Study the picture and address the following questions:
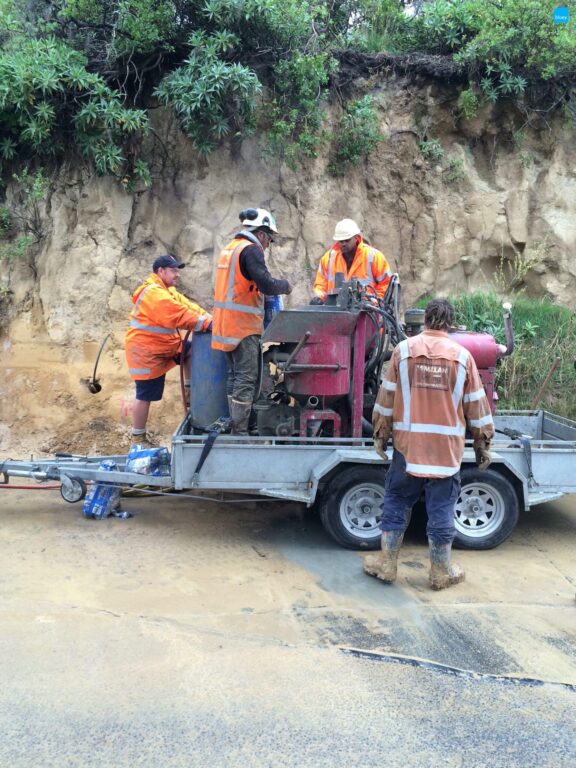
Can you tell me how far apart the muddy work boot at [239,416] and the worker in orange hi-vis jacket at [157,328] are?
0.83 meters

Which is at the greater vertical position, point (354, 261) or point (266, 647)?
point (354, 261)

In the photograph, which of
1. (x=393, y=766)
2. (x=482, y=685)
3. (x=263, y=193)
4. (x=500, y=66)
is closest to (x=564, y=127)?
(x=500, y=66)

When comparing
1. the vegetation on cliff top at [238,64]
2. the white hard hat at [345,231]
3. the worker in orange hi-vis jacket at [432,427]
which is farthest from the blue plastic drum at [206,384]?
the vegetation on cliff top at [238,64]

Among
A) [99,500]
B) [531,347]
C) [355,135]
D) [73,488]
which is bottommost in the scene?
[99,500]

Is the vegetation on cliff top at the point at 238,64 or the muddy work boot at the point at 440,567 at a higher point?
the vegetation on cliff top at the point at 238,64

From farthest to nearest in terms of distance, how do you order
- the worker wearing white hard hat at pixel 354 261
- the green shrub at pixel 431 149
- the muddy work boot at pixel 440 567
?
the green shrub at pixel 431 149 → the worker wearing white hard hat at pixel 354 261 → the muddy work boot at pixel 440 567

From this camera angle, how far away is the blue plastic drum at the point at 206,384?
5.43 meters

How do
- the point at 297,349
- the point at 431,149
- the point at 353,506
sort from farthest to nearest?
1. the point at 431,149
2. the point at 353,506
3. the point at 297,349

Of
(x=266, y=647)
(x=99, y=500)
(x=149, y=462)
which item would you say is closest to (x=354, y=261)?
(x=149, y=462)

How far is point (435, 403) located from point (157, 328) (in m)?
2.75

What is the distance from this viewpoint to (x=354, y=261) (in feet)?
19.6

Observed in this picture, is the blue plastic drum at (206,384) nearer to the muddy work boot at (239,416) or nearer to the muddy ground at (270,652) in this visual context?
the muddy work boot at (239,416)

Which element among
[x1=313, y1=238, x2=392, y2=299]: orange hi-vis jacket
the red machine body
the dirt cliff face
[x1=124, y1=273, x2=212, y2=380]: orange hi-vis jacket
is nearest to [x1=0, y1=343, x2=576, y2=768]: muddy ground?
the red machine body

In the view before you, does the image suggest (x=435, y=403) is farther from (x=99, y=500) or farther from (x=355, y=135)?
(x=355, y=135)
